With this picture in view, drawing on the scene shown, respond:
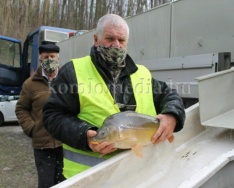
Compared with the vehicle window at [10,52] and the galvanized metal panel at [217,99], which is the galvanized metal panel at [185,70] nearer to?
the galvanized metal panel at [217,99]

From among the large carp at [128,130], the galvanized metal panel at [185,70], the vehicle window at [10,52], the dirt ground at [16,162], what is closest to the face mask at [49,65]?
the galvanized metal panel at [185,70]

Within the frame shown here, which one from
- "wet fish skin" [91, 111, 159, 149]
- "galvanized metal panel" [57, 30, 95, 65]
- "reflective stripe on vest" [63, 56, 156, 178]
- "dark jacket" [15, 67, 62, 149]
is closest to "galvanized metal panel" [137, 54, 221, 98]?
"dark jacket" [15, 67, 62, 149]

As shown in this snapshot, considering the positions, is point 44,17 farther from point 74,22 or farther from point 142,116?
point 142,116

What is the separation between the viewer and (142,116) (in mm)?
1754

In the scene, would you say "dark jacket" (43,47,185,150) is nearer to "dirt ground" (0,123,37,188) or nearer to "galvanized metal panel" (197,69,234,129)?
"galvanized metal panel" (197,69,234,129)

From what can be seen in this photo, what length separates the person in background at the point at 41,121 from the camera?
308cm

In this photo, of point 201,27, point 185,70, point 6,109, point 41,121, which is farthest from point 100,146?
point 6,109

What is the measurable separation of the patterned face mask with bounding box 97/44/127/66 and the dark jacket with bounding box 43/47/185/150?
4 centimetres

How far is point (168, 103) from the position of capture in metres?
1.88

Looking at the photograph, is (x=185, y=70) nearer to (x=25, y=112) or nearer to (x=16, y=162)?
(x=25, y=112)

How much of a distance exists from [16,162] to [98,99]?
4.47 m

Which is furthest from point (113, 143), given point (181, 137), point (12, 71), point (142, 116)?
point (12, 71)

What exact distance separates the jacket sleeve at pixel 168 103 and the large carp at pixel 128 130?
0.12 metres

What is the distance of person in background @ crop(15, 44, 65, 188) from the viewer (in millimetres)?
3084
